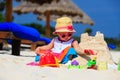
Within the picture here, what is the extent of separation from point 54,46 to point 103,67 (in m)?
0.82

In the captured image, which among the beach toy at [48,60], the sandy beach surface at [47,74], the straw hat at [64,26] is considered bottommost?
the sandy beach surface at [47,74]

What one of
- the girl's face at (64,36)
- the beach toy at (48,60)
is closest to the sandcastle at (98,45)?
the girl's face at (64,36)

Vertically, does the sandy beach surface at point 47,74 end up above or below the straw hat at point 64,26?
below

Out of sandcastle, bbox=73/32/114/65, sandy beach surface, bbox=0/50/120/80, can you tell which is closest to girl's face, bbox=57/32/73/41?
sandcastle, bbox=73/32/114/65

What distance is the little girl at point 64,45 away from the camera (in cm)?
505

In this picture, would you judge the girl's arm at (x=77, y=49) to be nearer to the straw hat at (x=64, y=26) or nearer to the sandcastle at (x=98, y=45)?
the straw hat at (x=64, y=26)

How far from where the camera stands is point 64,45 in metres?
5.18

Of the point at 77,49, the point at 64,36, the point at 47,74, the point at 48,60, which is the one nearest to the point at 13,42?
the point at 64,36

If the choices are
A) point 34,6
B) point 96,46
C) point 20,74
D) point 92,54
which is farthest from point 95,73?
point 34,6

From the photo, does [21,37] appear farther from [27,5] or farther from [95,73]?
[27,5]

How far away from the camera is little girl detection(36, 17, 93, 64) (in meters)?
5.05

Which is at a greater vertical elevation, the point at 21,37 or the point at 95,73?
the point at 21,37

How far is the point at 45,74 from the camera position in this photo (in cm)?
369

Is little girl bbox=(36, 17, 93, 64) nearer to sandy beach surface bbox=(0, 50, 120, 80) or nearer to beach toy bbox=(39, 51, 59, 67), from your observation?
beach toy bbox=(39, 51, 59, 67)
